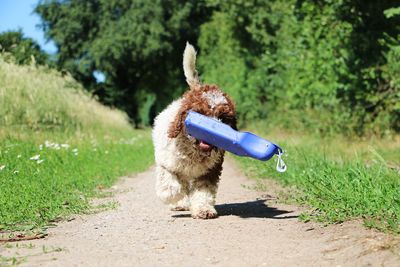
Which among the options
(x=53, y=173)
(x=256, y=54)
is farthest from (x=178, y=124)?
(x=256, y=54)

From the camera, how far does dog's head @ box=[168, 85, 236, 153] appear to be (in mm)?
6723

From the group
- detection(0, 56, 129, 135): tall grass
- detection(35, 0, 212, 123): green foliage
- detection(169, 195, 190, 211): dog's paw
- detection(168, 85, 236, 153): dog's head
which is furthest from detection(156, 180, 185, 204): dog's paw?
detection(35, 0, 212, 123): green foliage

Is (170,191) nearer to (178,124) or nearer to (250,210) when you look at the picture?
(178,124)

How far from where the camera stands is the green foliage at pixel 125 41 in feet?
130

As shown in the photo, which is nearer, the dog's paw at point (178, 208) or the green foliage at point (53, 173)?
the green foliage at point (53, 173)

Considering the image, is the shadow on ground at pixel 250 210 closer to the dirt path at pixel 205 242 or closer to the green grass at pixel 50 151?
the dirt path at pixel 205 242

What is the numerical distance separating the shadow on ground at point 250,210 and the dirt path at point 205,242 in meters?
0.01

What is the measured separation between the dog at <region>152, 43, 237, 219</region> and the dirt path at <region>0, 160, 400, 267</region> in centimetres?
24

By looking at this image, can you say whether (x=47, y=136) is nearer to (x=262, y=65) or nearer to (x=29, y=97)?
(x=29, y=97)

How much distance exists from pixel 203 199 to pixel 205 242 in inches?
59.7

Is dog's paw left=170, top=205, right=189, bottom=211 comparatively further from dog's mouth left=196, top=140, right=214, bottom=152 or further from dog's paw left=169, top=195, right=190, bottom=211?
dog's mouth left=196, top=140, right=214, bottom=152

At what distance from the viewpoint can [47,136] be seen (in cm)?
1414

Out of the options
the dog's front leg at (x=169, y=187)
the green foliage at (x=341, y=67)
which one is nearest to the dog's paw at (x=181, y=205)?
the dog's front leg at (x=169, y=187)

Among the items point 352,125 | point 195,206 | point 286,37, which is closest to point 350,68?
point 352,125
